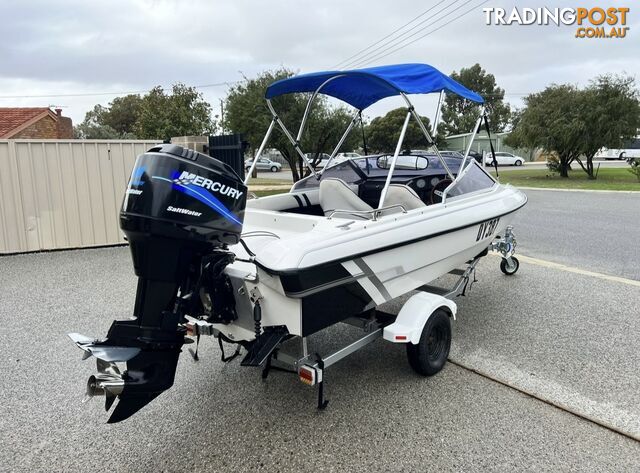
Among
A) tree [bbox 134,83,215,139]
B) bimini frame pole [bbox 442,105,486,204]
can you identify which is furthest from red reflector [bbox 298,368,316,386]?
tree [bbox 134,83,215,139]

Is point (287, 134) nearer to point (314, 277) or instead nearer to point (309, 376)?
point (314, 277)

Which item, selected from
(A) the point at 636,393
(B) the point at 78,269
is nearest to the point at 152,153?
(A) the point at 636,393

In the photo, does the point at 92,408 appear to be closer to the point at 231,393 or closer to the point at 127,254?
the point at 231,393

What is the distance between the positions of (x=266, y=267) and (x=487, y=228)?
8.60ft

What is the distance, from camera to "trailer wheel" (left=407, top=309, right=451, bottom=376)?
312cm

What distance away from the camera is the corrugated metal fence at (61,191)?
6828 mm

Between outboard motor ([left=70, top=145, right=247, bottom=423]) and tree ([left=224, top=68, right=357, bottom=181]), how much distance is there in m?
11.4

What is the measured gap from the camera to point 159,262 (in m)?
2.25

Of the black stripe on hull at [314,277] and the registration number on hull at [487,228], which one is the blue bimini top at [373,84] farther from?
the black stripe on hull at [314,277]

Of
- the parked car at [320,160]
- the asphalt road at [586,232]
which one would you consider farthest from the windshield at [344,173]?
the asphalt road at [586,232]

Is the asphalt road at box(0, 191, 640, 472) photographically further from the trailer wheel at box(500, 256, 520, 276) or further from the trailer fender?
the trailer wheel at box(500, 256, 520, 276)

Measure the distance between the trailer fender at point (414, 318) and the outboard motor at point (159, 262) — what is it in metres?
1.33

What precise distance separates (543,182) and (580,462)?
20.1 meters

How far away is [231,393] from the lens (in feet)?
10.1
